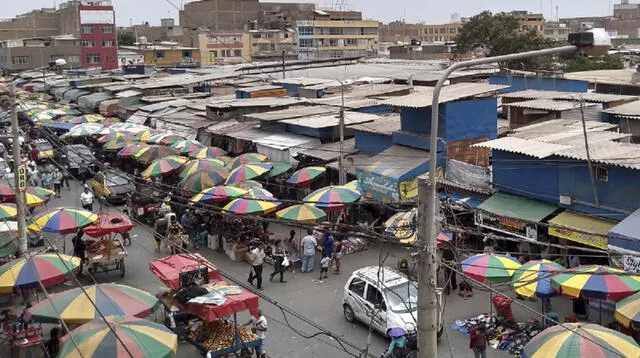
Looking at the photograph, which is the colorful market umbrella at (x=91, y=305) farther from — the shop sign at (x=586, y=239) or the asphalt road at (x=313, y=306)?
A: the shop sign at (x=586, y=239)

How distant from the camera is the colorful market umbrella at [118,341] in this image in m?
9.24

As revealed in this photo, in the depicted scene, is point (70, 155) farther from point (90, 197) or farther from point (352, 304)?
point (352, 304)

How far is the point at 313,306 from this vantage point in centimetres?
1453

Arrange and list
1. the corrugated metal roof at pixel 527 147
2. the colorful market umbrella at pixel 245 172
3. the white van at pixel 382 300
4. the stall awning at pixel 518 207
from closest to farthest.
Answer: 1. the white van at pixel 382 300
2. the corrugated metal roof at pixel 527 147
3. the stall awning at pixel 518 207
4. the colorful market umbrella at pixel 245 172

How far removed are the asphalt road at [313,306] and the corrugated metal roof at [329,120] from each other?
6728mm

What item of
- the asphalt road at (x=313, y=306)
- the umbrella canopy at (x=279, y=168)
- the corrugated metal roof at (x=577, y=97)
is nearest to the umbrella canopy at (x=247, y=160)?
the umbrella canopy at (x=279, y=168)

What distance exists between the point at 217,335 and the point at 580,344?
637 centimetres

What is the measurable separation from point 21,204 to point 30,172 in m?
14.5

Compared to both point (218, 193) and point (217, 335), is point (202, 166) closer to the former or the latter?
point (218, 193)

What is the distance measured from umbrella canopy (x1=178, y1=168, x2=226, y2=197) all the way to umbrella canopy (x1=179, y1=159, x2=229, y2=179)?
0.98 ft

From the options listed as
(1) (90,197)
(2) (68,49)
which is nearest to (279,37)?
(2) (68,49)

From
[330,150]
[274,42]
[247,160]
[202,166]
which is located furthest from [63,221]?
[274,42]

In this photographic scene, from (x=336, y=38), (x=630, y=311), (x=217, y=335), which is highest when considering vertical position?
(x=336, y=38)

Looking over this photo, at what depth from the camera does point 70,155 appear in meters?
30.5
